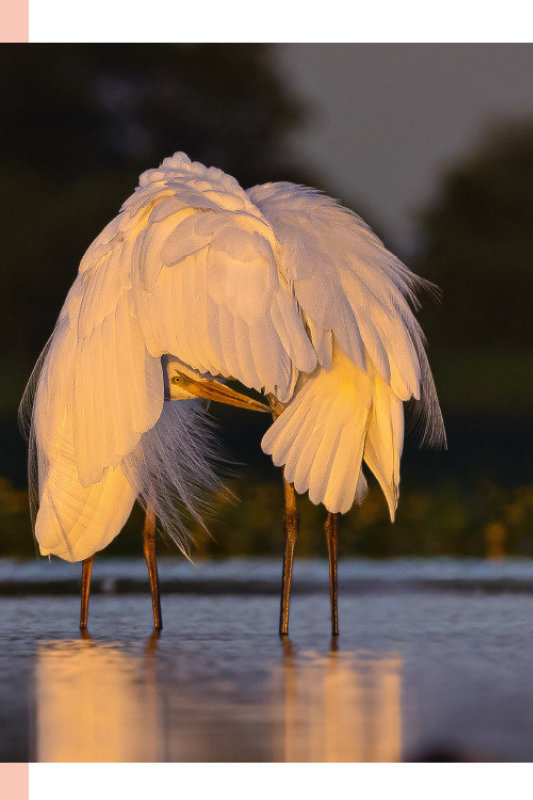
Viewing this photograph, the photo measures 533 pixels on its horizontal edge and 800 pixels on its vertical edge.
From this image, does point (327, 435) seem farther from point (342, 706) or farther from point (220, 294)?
point (342, 706)

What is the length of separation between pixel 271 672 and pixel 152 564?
1411 mm

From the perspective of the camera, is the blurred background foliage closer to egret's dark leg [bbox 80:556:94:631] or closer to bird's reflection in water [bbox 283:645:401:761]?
egret's dark leg [bbox 80:556:94:631]

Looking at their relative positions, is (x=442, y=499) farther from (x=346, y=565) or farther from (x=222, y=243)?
(x=222, y=243)

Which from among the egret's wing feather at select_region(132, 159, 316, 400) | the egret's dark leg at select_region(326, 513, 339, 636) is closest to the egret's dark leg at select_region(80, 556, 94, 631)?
the egret's dark leg at select_region(326, 513, 339, 636)

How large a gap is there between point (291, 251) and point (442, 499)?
5.09 metres

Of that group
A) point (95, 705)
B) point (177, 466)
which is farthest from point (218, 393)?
point (95, 705)

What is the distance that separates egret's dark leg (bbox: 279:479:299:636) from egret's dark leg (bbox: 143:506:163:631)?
0.55 m

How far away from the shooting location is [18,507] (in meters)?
10.9

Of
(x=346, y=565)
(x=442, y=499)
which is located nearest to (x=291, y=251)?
(x=346, y=565)

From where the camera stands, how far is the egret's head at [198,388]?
22.1 ft

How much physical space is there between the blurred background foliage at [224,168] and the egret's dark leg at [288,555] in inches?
459

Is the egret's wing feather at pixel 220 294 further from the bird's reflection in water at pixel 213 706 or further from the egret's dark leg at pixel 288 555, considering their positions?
the bird's reflection in water at pixel 213 706

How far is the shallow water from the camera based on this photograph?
4508 millimetres

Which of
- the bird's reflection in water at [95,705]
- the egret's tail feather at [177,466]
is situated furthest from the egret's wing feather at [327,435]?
the bird's reflection in water at [95,705]
